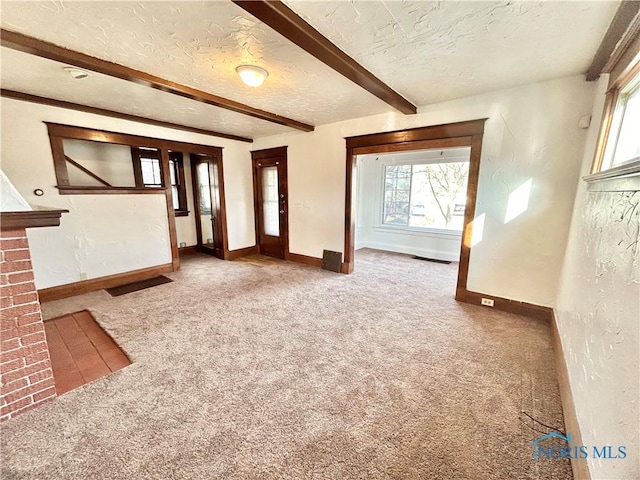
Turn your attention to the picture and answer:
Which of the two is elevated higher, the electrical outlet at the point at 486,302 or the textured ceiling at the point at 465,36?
the textured ceiling at the point at 465,36

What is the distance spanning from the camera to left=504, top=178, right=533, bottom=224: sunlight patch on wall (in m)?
2.68

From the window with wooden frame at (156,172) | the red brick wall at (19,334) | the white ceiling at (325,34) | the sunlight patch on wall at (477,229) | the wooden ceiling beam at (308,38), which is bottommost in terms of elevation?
the red brick wall at (19,334)

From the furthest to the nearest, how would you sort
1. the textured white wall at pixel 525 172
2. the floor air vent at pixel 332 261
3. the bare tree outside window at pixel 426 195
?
the bare tree outside window at pixel 426 195, the floor air vent at pixel 332 261, the textured white wall at pixel 525 172

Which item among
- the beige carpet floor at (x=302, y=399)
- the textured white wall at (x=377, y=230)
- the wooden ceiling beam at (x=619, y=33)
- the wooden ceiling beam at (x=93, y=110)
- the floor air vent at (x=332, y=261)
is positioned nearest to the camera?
the beige carpet floor at (x=302, y=399)

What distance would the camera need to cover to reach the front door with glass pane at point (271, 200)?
16.2 ft

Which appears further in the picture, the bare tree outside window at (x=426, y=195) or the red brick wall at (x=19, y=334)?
the bare tree outside window at (x=426, y=195)

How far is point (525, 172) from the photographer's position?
267 cm

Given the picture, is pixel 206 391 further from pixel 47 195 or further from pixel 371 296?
pixel 47 195

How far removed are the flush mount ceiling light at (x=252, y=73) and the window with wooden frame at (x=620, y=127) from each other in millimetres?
2399

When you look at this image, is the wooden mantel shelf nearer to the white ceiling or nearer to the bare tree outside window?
the white ceiling

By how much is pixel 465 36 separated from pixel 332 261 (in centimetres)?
325

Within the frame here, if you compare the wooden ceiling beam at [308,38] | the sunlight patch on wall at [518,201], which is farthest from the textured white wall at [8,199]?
the sunlight patch on wall at [518,201]

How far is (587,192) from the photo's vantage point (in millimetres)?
2010

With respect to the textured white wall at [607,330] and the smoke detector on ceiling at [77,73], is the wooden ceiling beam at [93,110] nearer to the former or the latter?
the smoke detector on ceiling at [77,73]
